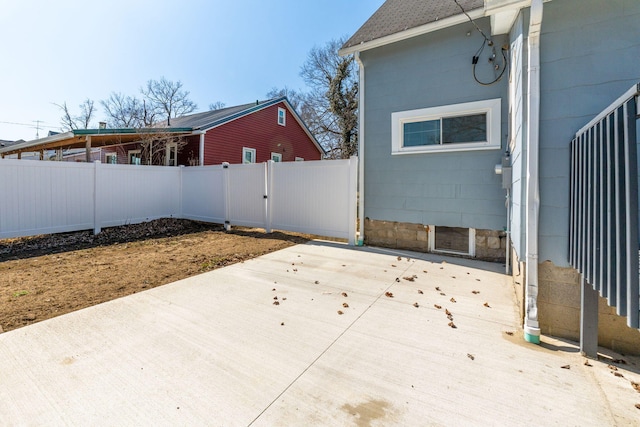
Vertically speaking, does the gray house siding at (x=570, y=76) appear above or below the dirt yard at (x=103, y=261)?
above

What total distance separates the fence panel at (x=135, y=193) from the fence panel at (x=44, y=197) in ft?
1.12

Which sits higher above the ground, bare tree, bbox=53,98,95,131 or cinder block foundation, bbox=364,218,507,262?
bare tree, bbox=53,98,95,131

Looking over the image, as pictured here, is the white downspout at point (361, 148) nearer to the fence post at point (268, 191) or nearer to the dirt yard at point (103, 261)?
the dirt yard at point (103, 261)

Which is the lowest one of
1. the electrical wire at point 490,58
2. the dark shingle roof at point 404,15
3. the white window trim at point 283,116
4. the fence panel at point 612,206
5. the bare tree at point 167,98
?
the fence panel at point 612,206

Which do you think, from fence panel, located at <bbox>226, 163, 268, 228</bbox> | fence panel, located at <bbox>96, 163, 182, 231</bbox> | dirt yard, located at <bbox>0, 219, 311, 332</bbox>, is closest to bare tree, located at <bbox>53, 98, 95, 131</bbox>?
fence panel, located at <bbox>96, 163, 182, 231</bbox>

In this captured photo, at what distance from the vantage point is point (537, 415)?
171 cm

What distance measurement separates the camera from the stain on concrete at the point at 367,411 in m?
1.68

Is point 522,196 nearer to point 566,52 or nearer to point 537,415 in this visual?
point 566,52

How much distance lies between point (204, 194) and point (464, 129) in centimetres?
801

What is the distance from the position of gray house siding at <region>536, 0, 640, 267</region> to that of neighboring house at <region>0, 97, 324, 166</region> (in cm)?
1260

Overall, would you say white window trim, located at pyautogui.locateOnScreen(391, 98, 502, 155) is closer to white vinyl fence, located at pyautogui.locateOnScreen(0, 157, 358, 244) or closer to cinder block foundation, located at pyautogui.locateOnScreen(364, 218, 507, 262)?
white vinyl fence, located at pyautogui.locateOnScreen(0, 157, 358, 244)

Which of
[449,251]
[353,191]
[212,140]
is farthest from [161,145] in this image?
[449,251]

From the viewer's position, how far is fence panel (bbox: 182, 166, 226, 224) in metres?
9.22

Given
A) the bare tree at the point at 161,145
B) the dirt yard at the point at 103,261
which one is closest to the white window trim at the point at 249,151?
the bare tree at the point at 161,145
